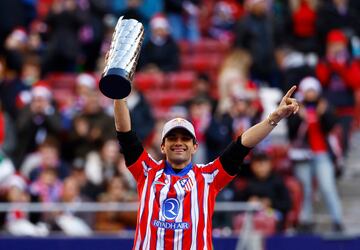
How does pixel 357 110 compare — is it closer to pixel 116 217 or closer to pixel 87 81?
pixel 87 81

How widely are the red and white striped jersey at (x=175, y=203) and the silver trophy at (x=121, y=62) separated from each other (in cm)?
70

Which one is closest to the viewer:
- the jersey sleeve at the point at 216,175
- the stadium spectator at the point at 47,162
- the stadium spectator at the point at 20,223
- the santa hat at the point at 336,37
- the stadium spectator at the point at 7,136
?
the jersey sleeve at the point at 216,175

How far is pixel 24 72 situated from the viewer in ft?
59.1

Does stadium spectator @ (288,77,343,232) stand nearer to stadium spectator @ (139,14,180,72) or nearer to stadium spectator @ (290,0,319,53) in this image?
stadium spectator @ (290,0,319,53)

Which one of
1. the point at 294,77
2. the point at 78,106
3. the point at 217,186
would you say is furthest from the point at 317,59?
the point at 217,186

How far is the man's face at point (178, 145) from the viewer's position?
29.6ft

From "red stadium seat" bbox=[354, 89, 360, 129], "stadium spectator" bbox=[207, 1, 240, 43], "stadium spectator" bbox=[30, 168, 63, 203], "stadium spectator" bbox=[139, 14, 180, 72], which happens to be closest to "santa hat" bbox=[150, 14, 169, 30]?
"stadium spectator" bbox=[139, 14, 180, 72]

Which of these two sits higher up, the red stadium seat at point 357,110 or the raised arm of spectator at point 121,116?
the red stadium seat at point 357,110

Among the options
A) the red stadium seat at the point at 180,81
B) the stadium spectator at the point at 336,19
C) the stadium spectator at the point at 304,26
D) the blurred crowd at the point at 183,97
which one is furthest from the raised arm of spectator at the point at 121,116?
the stadium spectator at the point at 336,19

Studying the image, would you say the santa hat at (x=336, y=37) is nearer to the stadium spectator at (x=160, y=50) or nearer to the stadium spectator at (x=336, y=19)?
the stadium spectator at (x=336, y=19)

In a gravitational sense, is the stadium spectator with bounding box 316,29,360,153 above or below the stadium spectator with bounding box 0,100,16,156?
above

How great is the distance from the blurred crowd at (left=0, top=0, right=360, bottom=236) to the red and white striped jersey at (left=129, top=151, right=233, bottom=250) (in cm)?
521

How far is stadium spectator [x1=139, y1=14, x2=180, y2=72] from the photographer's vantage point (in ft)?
59.9

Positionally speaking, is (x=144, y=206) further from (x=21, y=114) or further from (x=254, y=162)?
(x=21, y=114)
